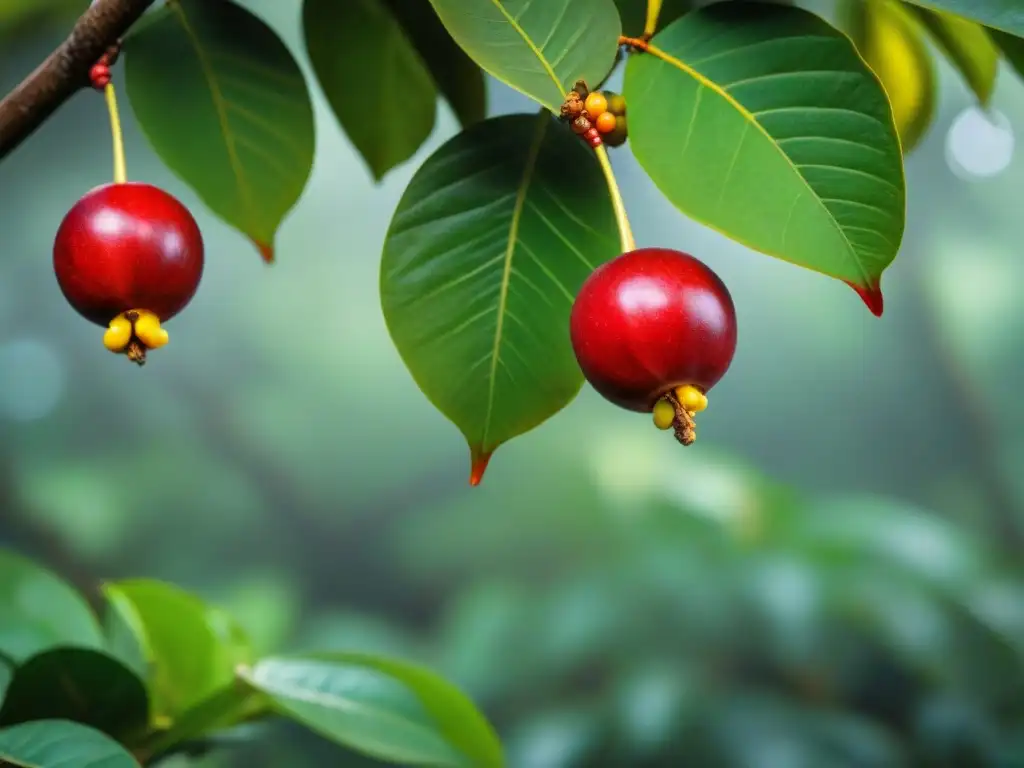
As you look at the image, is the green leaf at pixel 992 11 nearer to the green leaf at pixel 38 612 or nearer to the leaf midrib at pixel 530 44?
the leaf midrib at pixel 530 44

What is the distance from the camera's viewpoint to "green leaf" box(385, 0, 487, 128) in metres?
0.39

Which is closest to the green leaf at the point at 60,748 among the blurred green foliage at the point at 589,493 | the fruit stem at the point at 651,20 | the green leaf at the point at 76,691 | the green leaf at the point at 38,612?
the green leaf at the point at 76,691

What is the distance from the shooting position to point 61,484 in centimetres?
161

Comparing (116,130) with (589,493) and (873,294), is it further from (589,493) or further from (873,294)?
(589,493)

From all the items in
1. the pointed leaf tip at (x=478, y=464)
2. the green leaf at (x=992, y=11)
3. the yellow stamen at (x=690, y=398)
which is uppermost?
the green leaf at (x=992, y=11)

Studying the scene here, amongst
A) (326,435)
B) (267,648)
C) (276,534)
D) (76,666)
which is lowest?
(267,648)

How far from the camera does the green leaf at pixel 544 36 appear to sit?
0.89 feet

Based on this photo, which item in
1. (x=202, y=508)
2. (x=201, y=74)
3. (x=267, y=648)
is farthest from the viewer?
(x=202, y=508)

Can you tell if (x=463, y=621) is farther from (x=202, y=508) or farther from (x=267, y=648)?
(x=202, y=508)

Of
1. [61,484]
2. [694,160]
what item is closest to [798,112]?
[694,160]

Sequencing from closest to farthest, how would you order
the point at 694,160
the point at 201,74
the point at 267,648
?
the point at 694,160, the point at 201,74, the point at 267,648

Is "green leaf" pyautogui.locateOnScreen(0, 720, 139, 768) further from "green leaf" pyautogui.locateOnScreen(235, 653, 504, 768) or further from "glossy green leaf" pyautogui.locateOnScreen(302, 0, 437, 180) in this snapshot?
"glossy green leaf" pyautogui.locateOnScreen(302, 0, 437, 180)

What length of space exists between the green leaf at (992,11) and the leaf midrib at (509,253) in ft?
0.41

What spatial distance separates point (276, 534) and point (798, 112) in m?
1.47
